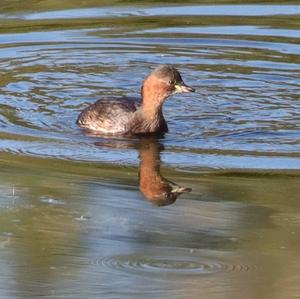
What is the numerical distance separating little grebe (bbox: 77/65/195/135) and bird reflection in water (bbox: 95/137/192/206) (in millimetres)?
579

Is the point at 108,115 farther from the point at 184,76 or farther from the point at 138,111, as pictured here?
the point at 184,76

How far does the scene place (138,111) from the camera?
12.4 meters

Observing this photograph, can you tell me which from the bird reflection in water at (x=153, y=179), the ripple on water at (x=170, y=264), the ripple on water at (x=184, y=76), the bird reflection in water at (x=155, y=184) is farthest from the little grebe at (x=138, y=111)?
the ripple on water at (x=170, y=264)

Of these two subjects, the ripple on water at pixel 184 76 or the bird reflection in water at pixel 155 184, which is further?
the ripple on water at pixel 184 76

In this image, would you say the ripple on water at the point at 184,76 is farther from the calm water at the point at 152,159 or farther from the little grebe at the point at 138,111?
the little grebe at the point at 138,111

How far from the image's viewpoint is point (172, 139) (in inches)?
461

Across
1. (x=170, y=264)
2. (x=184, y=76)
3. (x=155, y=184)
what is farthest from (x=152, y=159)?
(x=184, y=76)

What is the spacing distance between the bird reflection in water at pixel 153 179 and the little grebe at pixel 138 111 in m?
0.58

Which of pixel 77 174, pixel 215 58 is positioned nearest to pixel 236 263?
pixel 77 174

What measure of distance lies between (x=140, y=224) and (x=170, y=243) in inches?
18.7

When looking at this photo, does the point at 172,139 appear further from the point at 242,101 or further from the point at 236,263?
the point at 236,263

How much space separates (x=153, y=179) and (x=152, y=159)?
918 mm

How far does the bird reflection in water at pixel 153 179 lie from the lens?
30.7ft

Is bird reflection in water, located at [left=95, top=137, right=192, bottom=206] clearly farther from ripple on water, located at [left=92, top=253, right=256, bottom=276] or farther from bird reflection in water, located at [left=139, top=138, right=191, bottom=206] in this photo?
ripple on water, located at [left=92, top=253, right=256, bottom=276]
